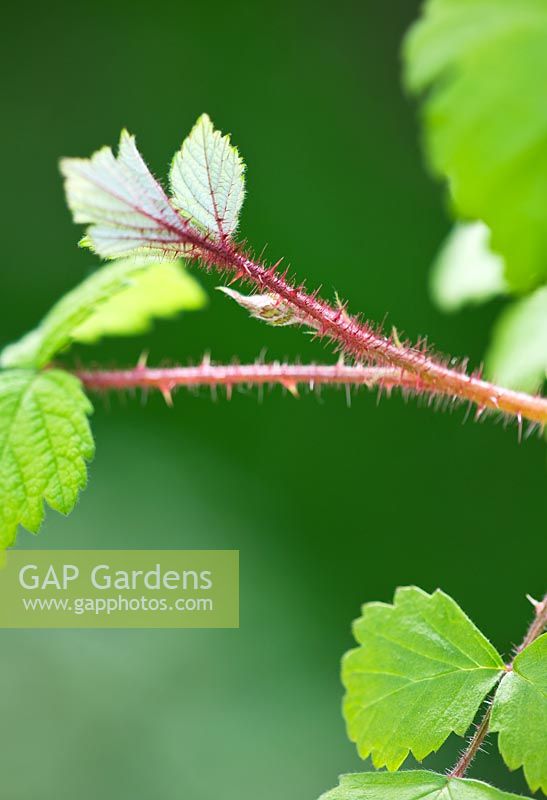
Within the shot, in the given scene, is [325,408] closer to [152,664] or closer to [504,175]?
[152,664]

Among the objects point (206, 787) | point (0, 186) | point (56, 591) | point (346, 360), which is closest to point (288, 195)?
point (0, 186)

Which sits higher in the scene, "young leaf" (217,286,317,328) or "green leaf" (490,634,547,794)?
"young leaf" (217,286,317,328)

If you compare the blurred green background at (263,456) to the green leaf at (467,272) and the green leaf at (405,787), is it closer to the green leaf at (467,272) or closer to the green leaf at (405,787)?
the green leaf at (467,272)

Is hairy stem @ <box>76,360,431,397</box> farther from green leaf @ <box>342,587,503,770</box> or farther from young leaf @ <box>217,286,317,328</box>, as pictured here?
green leaf @ <box>342,587,503,770</box>

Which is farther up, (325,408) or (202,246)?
(325,408)

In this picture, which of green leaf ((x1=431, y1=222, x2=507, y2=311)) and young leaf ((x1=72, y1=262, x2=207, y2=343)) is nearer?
young leaf ((x1=72, y1=262, x2=207, y2=343))

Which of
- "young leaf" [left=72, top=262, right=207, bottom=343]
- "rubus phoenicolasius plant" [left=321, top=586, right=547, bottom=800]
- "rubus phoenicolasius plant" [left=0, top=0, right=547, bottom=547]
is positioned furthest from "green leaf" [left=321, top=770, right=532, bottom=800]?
"young leaf" [left=72, top=262, right=207, bottom=343]

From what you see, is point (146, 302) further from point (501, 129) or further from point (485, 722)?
point (485, 722)
